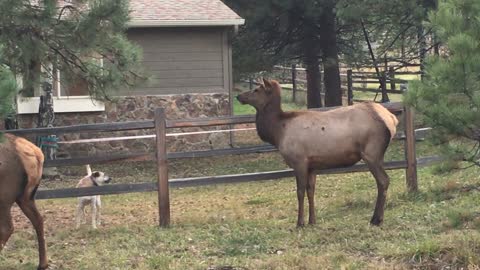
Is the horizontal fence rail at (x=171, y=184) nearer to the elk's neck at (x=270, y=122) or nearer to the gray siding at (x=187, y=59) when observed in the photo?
the elk's neck at (x=270, y=122)

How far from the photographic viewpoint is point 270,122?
8.02 meters

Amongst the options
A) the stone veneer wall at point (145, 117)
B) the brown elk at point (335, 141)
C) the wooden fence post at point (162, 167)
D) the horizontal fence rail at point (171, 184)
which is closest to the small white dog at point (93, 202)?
the horizontal fence rail at point (171, 184)

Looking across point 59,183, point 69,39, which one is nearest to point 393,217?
point 69,39

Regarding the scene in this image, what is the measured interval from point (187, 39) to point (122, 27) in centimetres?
789

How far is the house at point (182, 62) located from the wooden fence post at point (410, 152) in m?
7.03

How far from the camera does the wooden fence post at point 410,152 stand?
891 centimetres

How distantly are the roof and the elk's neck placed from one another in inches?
286

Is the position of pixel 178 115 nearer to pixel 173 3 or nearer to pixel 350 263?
pixel 173 3

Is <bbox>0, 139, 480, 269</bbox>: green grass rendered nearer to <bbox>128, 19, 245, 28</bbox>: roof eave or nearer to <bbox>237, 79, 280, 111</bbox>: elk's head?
<bbox>237, 79, 280, 111</bbox>: elk's head

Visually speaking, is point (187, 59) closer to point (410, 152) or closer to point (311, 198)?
point (410, 152)

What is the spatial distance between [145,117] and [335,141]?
28.0ft

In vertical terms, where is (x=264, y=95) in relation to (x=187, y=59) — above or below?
below

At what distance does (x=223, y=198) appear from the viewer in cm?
1059

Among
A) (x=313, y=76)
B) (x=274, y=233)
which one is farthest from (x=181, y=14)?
(x=274, y=233)
